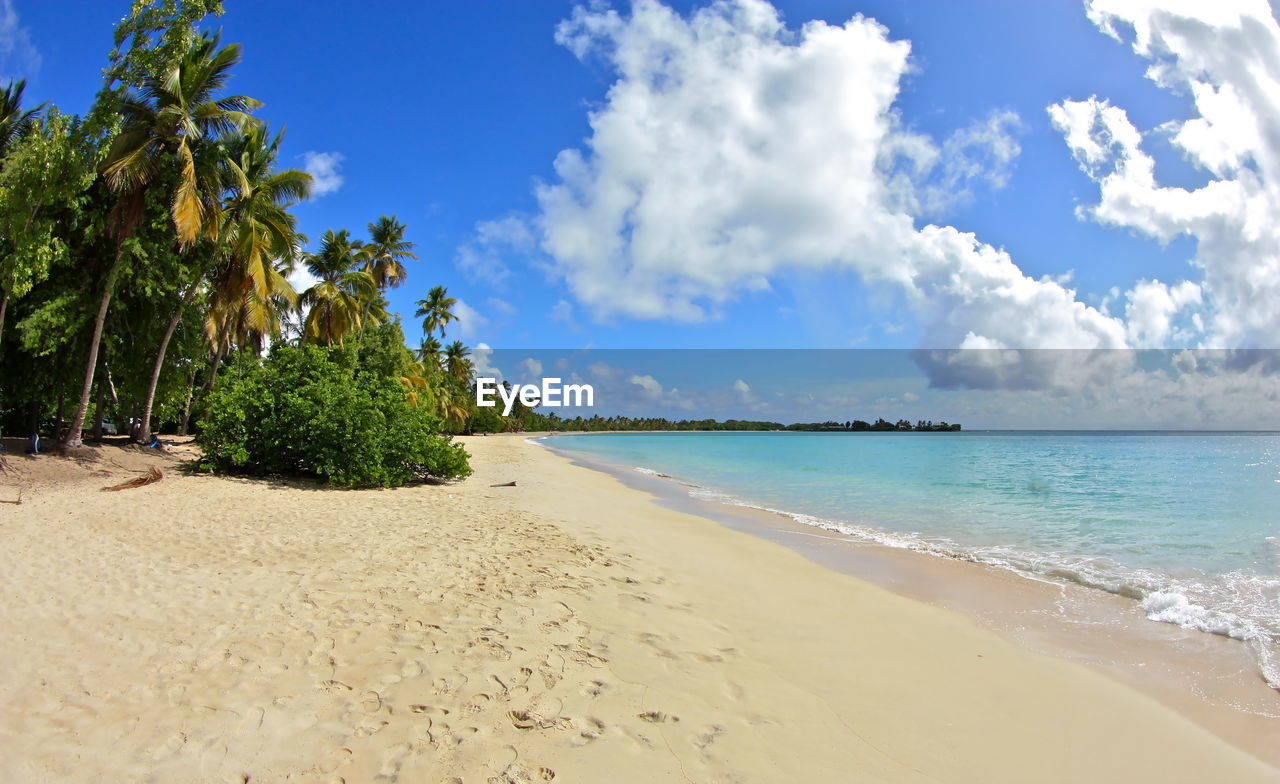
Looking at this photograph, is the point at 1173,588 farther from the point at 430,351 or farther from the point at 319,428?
the point at 430,351

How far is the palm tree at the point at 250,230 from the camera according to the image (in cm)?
1498

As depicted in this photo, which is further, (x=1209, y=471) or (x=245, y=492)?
(x=1209, y=471)

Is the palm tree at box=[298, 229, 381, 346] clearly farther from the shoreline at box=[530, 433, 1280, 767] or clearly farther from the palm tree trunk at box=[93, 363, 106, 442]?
the shoreline at box=[530, 433, 1280, 767]

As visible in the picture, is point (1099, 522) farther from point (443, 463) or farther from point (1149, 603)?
point (443, 463)

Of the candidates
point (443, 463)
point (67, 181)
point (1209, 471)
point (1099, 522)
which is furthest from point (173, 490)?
point (1209, 471)

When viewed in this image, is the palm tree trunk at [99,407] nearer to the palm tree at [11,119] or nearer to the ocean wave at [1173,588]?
the palm tree at [11,119]

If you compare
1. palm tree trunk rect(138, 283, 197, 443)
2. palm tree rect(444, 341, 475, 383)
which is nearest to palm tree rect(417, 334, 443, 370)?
palm tree rect(444, 341, 475, 383)

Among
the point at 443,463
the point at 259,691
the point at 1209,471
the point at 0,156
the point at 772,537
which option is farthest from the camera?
the point at 1209,471

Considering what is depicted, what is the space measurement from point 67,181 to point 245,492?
6666 millimetres

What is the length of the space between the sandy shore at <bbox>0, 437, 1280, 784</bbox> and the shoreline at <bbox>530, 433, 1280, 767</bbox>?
Answer: 33cm

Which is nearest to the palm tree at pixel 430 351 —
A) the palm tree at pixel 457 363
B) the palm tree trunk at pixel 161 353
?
the palm tree at pixel 457 363

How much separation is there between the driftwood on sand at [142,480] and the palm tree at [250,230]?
4.59 metres

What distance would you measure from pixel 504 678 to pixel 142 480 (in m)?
11.4

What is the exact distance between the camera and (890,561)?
A: 348 inches
